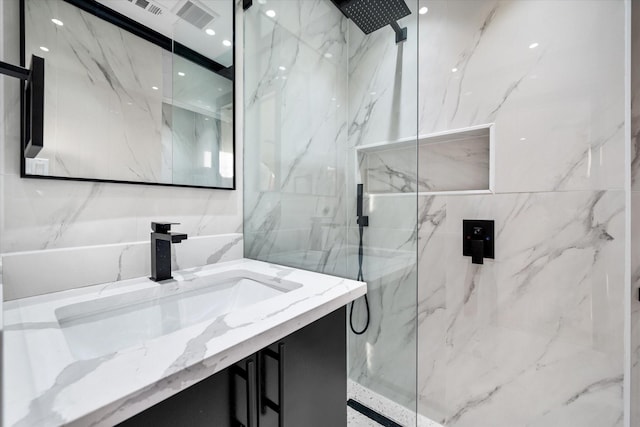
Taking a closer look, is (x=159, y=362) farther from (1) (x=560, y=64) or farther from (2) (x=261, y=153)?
(1) (x=560, y=64)

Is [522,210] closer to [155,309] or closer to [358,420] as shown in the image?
[358,420]

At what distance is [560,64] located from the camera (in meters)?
1.21

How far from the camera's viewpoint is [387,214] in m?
1.20

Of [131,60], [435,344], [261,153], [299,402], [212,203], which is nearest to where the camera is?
[299,402]

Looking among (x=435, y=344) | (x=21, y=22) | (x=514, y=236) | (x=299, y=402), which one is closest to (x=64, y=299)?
(x=299, y=402)

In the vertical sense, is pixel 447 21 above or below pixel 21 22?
above

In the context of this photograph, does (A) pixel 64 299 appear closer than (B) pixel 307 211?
Yes

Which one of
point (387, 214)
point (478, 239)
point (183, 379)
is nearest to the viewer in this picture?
point (183, 379)

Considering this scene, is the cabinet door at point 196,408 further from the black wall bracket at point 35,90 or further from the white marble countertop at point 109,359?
the black wall bracket at point 35,90

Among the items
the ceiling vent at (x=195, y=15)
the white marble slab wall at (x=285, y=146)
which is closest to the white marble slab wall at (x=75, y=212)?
the white marble slab wall at (x=285, y=146)

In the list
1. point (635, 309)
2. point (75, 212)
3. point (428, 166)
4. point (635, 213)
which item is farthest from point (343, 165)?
Result: point (635, 309)

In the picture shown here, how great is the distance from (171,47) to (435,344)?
6.19 ft

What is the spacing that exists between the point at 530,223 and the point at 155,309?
1.54 m

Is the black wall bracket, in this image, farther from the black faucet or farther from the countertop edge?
the countertop edge
